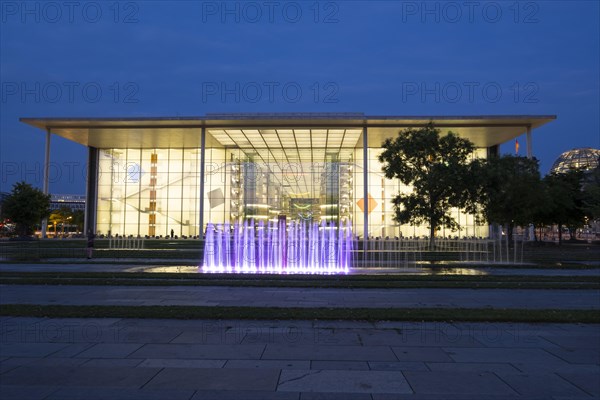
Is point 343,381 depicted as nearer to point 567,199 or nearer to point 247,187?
point 567,199

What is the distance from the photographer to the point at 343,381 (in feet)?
17.4

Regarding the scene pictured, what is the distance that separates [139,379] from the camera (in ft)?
17.5

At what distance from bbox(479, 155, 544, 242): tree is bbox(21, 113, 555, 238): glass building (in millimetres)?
16686

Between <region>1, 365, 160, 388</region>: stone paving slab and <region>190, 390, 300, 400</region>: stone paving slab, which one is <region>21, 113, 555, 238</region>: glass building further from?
<region>190, 390, 300, 400</region>: stone paving slab

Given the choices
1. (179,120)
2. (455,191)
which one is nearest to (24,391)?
(455,191)

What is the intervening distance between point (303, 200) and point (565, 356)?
50444 millimetres

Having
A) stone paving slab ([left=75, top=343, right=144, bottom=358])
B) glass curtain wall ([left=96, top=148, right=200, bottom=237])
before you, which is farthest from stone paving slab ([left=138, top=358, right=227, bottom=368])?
glass curtain wall ([left=96, top=148, right=200, bottom=237])

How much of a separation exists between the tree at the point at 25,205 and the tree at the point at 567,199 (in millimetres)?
49974

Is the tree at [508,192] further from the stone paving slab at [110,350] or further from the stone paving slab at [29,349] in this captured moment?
the stone paving slab at [29,349]

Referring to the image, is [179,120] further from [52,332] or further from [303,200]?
[52,332]

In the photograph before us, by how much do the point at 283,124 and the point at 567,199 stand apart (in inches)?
1082

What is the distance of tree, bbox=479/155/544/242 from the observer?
32.6 metres

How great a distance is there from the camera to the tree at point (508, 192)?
3259cm

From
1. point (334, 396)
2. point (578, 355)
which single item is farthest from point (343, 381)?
point (578, 355)
